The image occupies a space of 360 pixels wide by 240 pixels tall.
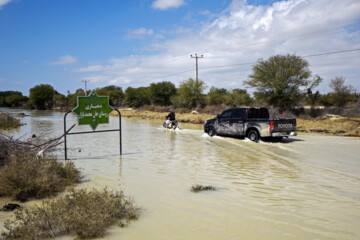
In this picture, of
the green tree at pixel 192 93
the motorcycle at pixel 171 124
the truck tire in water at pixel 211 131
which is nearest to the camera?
the truck tire in water at pixel 211 131

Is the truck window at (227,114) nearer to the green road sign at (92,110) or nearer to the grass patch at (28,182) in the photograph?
the green road sign at (92,110)

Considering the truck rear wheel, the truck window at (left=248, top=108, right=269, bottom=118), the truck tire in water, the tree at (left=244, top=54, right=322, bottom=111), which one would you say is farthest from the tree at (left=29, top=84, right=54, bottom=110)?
the truck rear wheel

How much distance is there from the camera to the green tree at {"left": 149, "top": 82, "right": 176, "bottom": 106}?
7575cm

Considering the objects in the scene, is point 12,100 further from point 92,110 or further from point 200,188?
point 200,188

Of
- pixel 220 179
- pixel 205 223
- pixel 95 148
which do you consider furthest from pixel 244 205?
pixel 95 148

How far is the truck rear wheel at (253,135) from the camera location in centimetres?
1565

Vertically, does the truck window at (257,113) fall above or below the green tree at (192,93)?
below

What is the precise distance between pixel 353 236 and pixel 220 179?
3.91 meters

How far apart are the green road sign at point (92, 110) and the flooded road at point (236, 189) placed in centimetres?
152

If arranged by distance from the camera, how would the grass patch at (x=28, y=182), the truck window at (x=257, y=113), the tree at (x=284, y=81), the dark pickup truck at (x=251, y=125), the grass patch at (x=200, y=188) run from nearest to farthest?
the grass patch at (x=28, y=182) → the grass patch at (x=200, y=188) → the dark pickup truck at (x=251, y=125) → the truck window at (x=257, y=113) → the tree at (x=284, y=81)

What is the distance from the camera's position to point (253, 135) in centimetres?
1588

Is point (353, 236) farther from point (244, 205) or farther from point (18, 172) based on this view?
point (18, 172)

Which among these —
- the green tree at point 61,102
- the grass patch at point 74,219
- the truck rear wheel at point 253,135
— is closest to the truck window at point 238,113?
the truck rear wheel at point 253,135

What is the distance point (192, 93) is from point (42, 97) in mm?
90298
